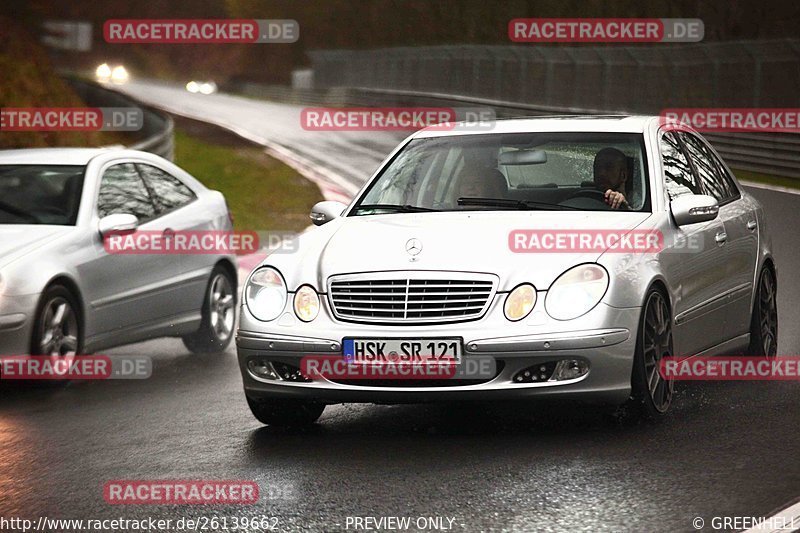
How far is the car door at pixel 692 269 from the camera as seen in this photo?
8.08 meters

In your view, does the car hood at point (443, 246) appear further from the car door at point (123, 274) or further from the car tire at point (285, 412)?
the car door at point (123, 274)

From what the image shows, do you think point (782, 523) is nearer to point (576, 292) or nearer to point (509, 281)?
point (576, 292)

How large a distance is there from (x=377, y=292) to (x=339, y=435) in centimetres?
81

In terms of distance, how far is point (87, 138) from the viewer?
94.7 feet

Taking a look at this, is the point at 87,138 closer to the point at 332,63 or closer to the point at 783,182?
the point at 783,182

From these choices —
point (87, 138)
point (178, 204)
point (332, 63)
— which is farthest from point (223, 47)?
point (178, 204)

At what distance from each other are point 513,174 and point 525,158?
38 centimetres

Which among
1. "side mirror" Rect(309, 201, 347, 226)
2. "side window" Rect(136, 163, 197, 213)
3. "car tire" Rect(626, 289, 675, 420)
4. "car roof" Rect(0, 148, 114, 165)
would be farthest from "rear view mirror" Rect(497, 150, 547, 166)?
"car roof" Rect(0, 148, 114, 165)

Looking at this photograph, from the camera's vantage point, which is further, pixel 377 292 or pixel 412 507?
pixel 377 292

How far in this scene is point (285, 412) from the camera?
7887mm

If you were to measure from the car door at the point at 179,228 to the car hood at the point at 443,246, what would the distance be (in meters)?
2.73

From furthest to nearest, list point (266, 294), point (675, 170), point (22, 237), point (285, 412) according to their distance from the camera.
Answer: point (22, 237) < point (675, 170) < point (285, 412) < point (266, 294)

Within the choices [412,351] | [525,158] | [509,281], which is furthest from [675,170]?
[412,351]

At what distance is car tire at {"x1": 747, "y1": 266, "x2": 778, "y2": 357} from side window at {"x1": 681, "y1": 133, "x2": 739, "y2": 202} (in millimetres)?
593
